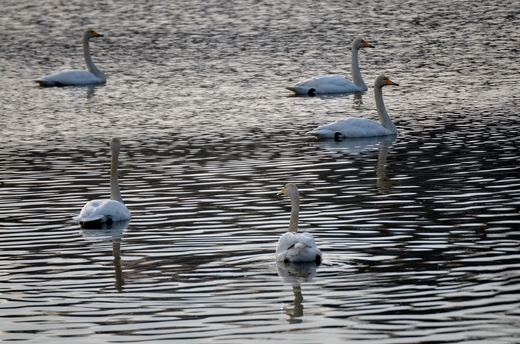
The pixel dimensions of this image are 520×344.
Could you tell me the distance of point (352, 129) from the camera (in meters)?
21.8

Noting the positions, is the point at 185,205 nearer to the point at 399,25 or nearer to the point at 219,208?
the point at 219,208

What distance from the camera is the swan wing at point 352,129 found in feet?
70.6

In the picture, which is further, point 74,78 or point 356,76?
point 74,78

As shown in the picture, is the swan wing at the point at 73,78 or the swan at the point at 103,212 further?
the swan wing at the point at 73,78

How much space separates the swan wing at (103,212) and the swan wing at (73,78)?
16.5m

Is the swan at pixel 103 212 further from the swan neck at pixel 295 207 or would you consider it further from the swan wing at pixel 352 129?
the swan wing at pixel 352 129

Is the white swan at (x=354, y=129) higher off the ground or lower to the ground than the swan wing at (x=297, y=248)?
lower

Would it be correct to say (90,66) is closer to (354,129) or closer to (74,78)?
(74,78)

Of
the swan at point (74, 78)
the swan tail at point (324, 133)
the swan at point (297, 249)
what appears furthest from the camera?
the swan at point (74, 78)

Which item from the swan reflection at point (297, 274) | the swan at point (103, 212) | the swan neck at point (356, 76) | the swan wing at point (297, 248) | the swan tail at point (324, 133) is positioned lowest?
the swan neck at point (356, 76)

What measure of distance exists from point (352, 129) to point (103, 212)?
7.86m

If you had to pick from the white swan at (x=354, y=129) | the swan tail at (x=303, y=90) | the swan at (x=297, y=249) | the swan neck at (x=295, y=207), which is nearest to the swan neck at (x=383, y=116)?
the white swan at (x=354, y=129)

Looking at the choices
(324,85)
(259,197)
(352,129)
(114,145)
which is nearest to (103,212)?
(114,145)

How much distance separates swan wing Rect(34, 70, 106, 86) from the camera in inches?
1227
